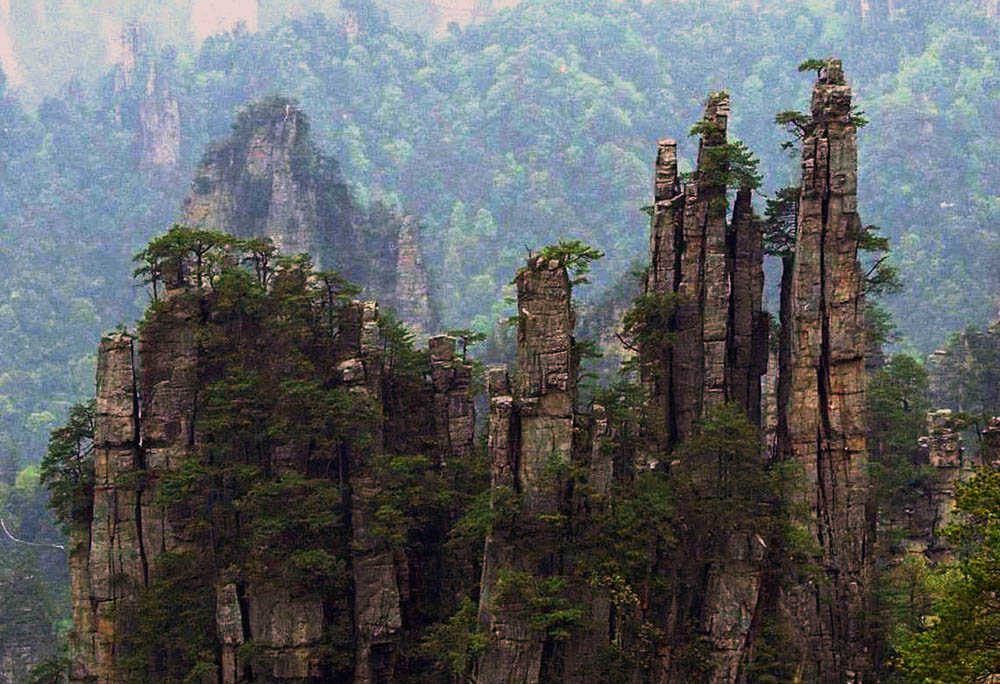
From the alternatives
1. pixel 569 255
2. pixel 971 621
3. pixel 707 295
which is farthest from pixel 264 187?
pixel 971 621

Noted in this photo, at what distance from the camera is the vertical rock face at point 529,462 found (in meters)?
32.9

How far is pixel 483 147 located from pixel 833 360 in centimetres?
10525

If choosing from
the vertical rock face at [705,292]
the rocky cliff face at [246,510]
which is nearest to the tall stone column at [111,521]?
the rocky cliff face at [246,510]

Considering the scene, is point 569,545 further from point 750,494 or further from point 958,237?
point 958,237

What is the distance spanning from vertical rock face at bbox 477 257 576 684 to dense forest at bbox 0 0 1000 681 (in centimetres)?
4668

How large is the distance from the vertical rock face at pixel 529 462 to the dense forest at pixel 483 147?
153ft

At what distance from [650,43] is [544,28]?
1144cm

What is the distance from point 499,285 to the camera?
4680 inches

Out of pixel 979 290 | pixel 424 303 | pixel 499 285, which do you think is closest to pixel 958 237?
pixel 979 290

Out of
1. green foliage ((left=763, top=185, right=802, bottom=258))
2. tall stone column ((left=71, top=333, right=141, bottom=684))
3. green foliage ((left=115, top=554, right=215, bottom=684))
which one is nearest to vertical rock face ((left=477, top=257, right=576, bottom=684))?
green foliage ((left=763, top=185, right=802, bottom=258))

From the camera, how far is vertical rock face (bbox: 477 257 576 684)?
3294 cm

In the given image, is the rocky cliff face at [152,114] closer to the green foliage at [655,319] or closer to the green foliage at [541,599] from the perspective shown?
the green foliage at [655,319]

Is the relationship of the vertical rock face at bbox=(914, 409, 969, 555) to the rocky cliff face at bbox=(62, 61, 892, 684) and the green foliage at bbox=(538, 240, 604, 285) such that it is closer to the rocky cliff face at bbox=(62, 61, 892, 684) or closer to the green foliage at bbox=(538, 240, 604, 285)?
the rocky cliff face at bbox=(62, 61, 892, 684)

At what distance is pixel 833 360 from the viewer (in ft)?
115
